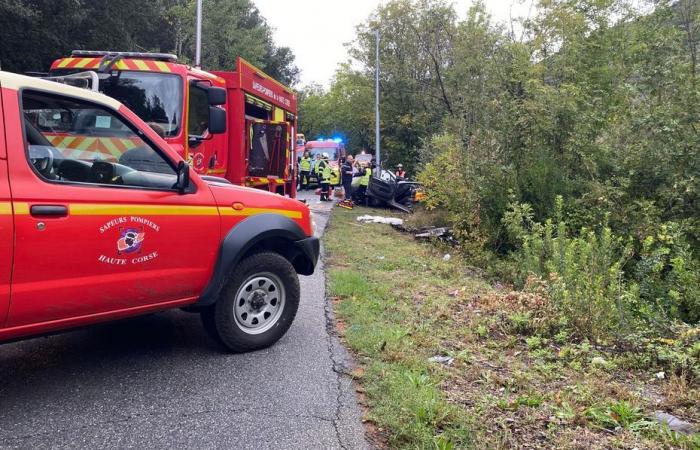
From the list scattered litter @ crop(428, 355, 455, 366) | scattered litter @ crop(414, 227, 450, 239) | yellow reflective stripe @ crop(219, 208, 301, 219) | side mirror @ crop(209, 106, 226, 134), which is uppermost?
side mirror @ crop(209, 106, 226, 134)

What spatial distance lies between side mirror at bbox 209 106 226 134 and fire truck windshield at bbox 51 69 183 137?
415 millimetres

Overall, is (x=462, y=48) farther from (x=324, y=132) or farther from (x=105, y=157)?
(x=324, y=132)

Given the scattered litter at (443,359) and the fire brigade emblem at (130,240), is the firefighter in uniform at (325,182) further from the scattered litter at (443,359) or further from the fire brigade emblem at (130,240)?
the fire brigade emblem at (130,240)

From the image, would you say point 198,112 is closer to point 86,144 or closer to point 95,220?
point 86,144

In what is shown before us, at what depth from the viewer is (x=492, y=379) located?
418cm

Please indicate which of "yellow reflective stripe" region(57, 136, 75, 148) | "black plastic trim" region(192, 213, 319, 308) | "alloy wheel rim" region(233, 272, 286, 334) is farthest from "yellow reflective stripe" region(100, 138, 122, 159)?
"alloy wheel rim" region(233, 272, 286, 334)

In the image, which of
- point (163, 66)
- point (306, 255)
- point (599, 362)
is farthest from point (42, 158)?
point (163, 66)

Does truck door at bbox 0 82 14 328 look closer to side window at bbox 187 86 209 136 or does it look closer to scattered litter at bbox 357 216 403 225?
side window at bbox 187 86 209 136

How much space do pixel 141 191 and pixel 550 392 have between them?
3.18 meters

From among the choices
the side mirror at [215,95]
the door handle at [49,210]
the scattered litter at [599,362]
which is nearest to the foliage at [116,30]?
the side mirror at [215,95]

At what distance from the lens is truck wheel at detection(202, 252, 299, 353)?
4.46 m

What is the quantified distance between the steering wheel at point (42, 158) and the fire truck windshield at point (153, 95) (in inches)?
169

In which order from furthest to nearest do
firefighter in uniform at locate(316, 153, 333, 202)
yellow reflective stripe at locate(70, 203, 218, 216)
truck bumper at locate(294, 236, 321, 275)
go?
1. firefighter in uniform at locate(316, 153, 333, 202)
2. truck bumper at locate(294, 236, 321, 275)
3. yellow reflective stripe at locate(70, 203, 218, 216)

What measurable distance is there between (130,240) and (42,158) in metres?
0.72
